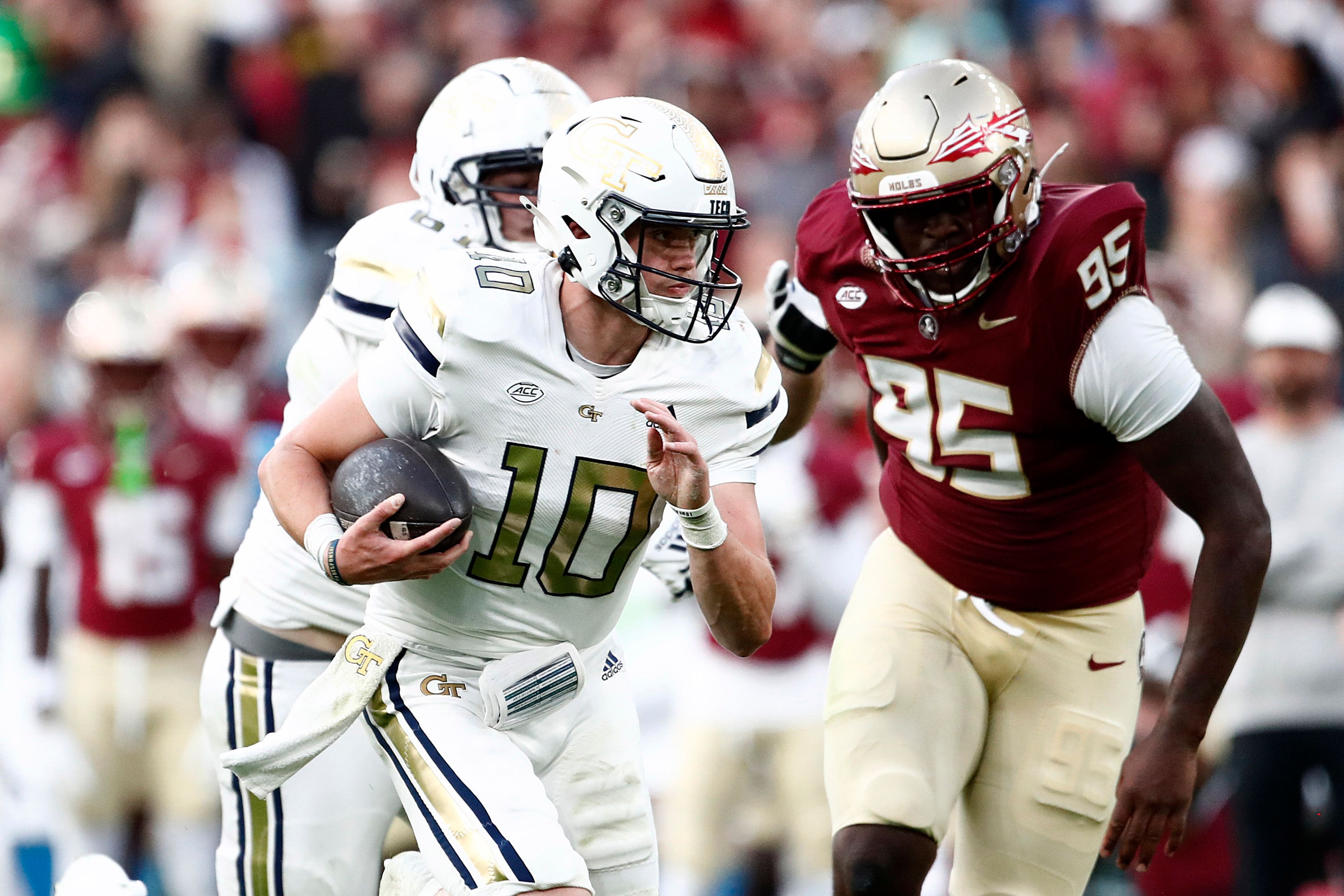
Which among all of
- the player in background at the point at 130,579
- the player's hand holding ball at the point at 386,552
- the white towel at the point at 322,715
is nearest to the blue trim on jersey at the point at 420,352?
the player's hand holding ball at the point at 386,552

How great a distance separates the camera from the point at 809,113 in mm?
9664

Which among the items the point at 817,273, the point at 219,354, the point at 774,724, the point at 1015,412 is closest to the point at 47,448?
the point at 219,354

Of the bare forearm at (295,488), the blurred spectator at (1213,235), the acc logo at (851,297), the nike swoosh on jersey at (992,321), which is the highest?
the nike swoosh on jersey at (992,321)

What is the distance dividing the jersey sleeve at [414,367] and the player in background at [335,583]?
1.90 ft

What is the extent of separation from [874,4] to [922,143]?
22.9 feet

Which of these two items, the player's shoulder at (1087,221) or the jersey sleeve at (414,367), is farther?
the player's shoulder at (1087,221)

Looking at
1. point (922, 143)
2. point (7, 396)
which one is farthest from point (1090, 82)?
point (922, 143)

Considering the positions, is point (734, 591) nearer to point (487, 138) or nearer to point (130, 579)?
point (487, 138)

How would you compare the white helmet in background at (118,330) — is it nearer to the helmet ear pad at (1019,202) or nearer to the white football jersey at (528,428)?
the white football jersey at (528,428)

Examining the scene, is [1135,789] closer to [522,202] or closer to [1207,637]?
[1207,637]

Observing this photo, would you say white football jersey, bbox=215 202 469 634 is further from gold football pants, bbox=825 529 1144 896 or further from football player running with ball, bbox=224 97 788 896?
gold football pants, bbox=825 529 1144 896

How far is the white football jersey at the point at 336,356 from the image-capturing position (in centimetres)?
409

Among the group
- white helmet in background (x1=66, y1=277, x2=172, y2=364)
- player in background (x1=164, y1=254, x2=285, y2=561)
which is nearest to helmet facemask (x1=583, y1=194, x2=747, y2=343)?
white helmet in background (x1=66, y1=277, x2=172, y2=364)

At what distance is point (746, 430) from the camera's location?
3576 millimetres
